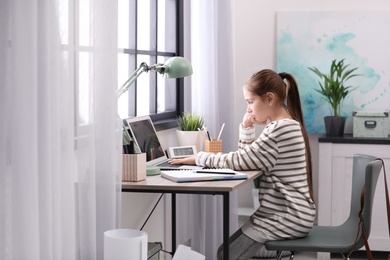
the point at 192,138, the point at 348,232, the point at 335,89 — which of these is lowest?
the point at 348,232

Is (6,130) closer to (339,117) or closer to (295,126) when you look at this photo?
(295,126)

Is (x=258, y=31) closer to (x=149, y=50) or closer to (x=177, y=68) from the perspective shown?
(x=149, y=50)

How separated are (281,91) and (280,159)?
1.08 feet

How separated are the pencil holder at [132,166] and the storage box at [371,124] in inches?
87.1

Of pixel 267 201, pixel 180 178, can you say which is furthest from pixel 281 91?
pixel 180 178

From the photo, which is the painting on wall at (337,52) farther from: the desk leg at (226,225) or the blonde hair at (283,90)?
the desk leg at (226,225)

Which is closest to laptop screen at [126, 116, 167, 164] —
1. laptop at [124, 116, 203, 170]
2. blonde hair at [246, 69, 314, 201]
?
laptop at [124, 116, 203, 170]

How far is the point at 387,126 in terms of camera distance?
4.67 meters

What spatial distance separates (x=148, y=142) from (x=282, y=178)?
2.09 ft

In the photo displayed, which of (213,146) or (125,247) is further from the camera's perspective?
(213,146)

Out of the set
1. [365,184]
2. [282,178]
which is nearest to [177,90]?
[282,178]

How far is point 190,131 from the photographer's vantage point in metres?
3.80

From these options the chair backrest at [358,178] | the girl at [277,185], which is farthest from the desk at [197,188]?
the chair backrest at [358,178]

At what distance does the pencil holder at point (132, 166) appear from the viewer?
282 centimetres
